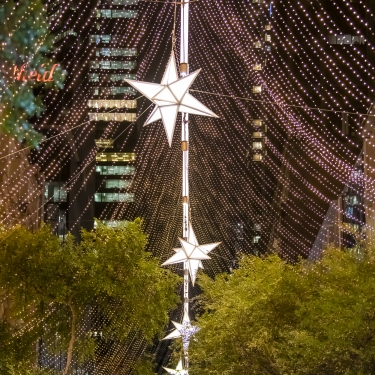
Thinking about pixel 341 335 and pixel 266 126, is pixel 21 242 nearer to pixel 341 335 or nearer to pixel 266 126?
pixel 341 335

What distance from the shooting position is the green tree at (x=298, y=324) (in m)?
15.8

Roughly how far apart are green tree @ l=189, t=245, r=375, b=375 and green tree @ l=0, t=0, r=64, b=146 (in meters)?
9.09

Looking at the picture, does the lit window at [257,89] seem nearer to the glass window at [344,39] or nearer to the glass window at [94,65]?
the glass window at [94,65]

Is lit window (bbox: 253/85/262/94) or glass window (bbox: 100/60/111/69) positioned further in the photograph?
lit window (bbox: 253/85/262/94)

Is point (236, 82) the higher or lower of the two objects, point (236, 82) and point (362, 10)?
the higher

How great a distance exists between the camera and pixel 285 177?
223 ft

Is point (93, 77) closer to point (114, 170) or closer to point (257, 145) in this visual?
point (114, 170)

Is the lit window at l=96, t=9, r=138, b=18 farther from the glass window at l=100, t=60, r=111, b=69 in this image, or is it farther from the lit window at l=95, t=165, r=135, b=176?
the lit window at l=95, t=165, r=135, b=176

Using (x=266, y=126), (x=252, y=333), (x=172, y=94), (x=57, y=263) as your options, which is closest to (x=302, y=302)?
(x=252, y=333)

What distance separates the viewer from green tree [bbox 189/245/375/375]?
622 inches

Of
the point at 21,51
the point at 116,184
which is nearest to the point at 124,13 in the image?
the point at 116,184

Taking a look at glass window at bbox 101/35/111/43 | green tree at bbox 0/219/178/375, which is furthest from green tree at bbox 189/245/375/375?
glass window at bbox 101/35/111/43

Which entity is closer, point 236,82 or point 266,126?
point 266,126

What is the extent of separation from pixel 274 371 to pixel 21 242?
8976 mm
